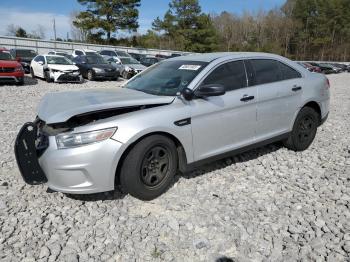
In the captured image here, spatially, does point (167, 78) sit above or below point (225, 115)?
above

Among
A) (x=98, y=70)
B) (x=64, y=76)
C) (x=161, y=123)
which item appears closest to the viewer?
(x=161, y=123)

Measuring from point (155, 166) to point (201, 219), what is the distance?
0.78m

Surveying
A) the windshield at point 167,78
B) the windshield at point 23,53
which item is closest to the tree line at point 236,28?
the windshield at point 23,53

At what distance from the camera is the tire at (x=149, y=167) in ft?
11.2

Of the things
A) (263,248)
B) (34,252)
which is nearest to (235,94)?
(263,248)

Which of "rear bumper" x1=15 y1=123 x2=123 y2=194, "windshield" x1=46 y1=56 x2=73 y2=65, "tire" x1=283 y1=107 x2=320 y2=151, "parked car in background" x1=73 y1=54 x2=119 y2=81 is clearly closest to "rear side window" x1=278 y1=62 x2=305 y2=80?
"tire" x1=283 y1=107 x2=320 y2=151

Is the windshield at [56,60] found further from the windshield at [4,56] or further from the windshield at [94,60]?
the windshield at [4,56]

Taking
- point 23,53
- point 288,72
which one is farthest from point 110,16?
point 288,72

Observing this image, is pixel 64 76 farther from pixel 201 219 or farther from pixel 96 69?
pixel 201 219

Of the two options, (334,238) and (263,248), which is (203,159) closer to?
(263,248)

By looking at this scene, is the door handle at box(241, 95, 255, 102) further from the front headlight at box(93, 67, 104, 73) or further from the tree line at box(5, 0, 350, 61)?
the tree line at box(5, 0, 350, 61)

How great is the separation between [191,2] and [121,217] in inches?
2181

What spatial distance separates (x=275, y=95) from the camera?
4688 millimetres

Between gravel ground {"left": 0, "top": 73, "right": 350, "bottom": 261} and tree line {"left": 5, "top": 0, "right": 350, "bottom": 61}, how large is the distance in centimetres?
4464
